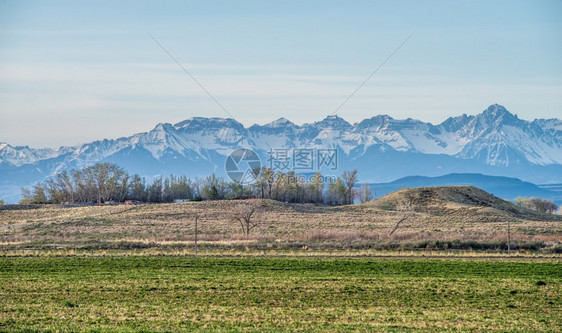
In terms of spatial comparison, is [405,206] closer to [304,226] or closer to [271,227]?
[304,226]

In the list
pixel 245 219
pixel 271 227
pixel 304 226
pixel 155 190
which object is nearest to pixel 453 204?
pixel 304 226

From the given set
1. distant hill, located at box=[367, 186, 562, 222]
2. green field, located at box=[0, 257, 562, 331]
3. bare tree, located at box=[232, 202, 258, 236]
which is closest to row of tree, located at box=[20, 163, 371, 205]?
distant hill, located at box=[367, 186, 562, 222]

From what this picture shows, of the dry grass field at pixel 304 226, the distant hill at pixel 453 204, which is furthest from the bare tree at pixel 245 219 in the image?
the distant hill at pixel 453 204

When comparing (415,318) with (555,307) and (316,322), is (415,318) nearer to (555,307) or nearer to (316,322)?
(316,322)

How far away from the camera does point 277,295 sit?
29.7m

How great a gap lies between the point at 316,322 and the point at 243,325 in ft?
7.84

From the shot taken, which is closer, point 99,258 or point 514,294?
point 514,294

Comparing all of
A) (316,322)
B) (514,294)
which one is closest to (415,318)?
(316,322)

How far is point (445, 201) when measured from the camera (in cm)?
10769

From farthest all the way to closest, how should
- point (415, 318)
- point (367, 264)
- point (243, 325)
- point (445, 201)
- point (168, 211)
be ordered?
point (445, 201) < point (168, 211) < point (367, 264) < point (415, 318) < point (243, 325)

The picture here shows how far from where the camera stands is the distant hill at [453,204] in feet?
325

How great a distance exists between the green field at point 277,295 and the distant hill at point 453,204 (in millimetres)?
56770

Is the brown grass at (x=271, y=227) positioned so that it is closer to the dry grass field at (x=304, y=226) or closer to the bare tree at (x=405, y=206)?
the dry grass field at (x=304, y=226)

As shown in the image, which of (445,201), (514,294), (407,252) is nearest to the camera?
(514,294)
